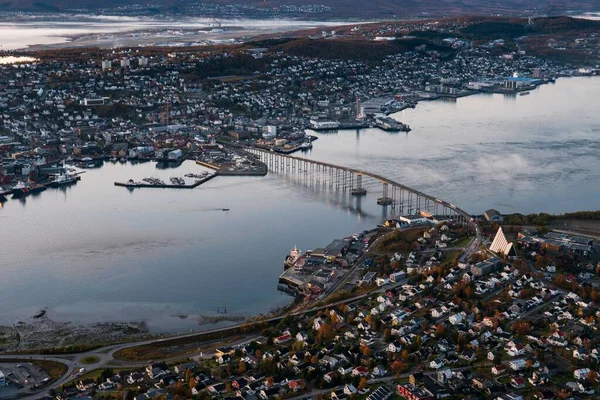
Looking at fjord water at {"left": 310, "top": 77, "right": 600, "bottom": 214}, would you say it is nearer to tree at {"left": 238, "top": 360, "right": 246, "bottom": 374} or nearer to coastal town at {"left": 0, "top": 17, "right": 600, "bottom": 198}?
coastal town at {"left": 0, "top": 17, "right": 600, "bottom": 198}

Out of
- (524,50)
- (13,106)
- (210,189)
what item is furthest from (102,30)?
(210,189)

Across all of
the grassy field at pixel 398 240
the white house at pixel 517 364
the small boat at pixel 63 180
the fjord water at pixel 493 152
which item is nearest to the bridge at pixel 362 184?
the fjord water at pixel 493 152

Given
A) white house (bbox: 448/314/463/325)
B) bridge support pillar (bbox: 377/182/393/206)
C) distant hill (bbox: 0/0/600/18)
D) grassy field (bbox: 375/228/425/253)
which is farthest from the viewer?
distant hill (bbox: 0/0/600/18)

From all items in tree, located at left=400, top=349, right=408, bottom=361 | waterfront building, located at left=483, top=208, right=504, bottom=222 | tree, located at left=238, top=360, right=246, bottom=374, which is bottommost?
tree, located at left=238, top=360, right=246, bottom=374

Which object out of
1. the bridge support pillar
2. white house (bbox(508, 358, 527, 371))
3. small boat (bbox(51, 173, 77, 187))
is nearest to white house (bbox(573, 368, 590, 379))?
white house (bbox(508, 358, 527, 371))

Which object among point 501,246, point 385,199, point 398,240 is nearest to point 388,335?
point 501,246

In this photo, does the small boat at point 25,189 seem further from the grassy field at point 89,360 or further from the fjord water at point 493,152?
the grassy field at point 89,360
